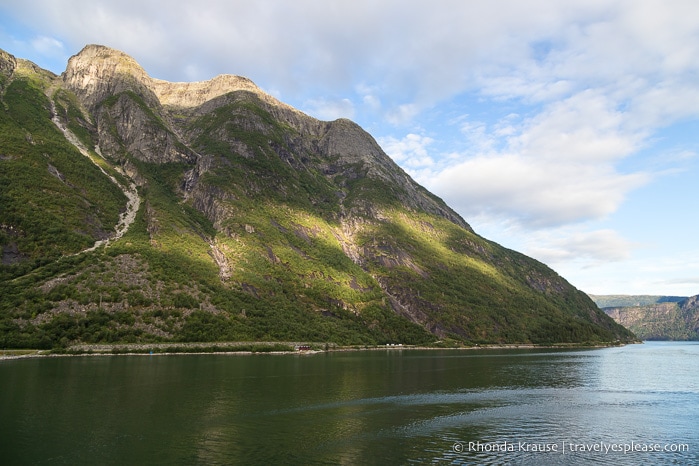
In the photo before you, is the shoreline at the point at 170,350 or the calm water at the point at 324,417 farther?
the shoreline at the point at 170,350

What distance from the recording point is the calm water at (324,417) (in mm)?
36281

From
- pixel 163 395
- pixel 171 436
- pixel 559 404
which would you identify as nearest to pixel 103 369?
Answer: pixel 163 395

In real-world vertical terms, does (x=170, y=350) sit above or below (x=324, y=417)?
below

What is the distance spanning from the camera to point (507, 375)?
93.6 m

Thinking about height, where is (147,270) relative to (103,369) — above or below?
above

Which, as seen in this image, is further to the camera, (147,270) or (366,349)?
(366,349)

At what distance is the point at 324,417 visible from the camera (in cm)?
4966

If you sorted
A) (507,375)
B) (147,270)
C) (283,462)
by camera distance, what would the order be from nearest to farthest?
(283,462) → (507,375) → (147,270)

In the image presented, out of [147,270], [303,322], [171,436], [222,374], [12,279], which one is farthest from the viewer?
[303,322]

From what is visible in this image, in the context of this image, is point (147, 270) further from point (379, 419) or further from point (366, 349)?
point (379, 419)

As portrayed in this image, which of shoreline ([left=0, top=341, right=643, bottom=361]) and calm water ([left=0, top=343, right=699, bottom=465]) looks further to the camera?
shoreline ([left=0, top=341, right=643, bottom=361])

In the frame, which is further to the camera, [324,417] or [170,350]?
[170,350]

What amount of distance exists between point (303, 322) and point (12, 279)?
297 ft

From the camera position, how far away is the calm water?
36.3 m
